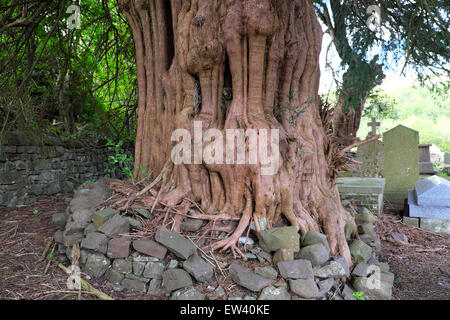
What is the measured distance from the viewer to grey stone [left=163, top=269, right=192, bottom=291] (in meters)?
2.66

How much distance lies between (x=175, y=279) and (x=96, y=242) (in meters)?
0.84

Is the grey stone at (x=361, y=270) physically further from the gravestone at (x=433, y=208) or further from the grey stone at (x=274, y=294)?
the gravestone at (x=433, y=208)

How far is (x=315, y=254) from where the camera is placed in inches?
119

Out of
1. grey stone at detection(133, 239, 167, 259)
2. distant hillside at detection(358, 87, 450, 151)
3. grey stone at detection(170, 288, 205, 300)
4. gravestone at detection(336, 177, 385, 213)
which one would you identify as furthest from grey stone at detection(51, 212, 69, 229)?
distant hillside at detection(358, 87, 450, 151)

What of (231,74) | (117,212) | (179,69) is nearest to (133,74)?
(179,69)

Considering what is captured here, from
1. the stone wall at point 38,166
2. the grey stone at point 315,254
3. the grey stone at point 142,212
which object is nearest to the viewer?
the grey stone at point 315,254

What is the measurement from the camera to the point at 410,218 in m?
5.46

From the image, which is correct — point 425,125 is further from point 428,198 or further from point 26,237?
point 26,237

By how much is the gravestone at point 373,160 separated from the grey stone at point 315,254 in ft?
17.9

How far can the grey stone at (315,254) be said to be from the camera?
301 centimetres

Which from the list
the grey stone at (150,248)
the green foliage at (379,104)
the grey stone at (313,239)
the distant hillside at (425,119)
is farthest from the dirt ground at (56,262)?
the distant hillside at (425,119)

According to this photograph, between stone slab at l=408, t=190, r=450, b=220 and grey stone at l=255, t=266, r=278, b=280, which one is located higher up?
stone slab at l=408, t=190, r=450, b=220

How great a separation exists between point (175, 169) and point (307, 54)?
2222 millimetres

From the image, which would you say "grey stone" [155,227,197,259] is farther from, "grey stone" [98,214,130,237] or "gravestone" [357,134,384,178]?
"gravestone" [357,134,384,178]
